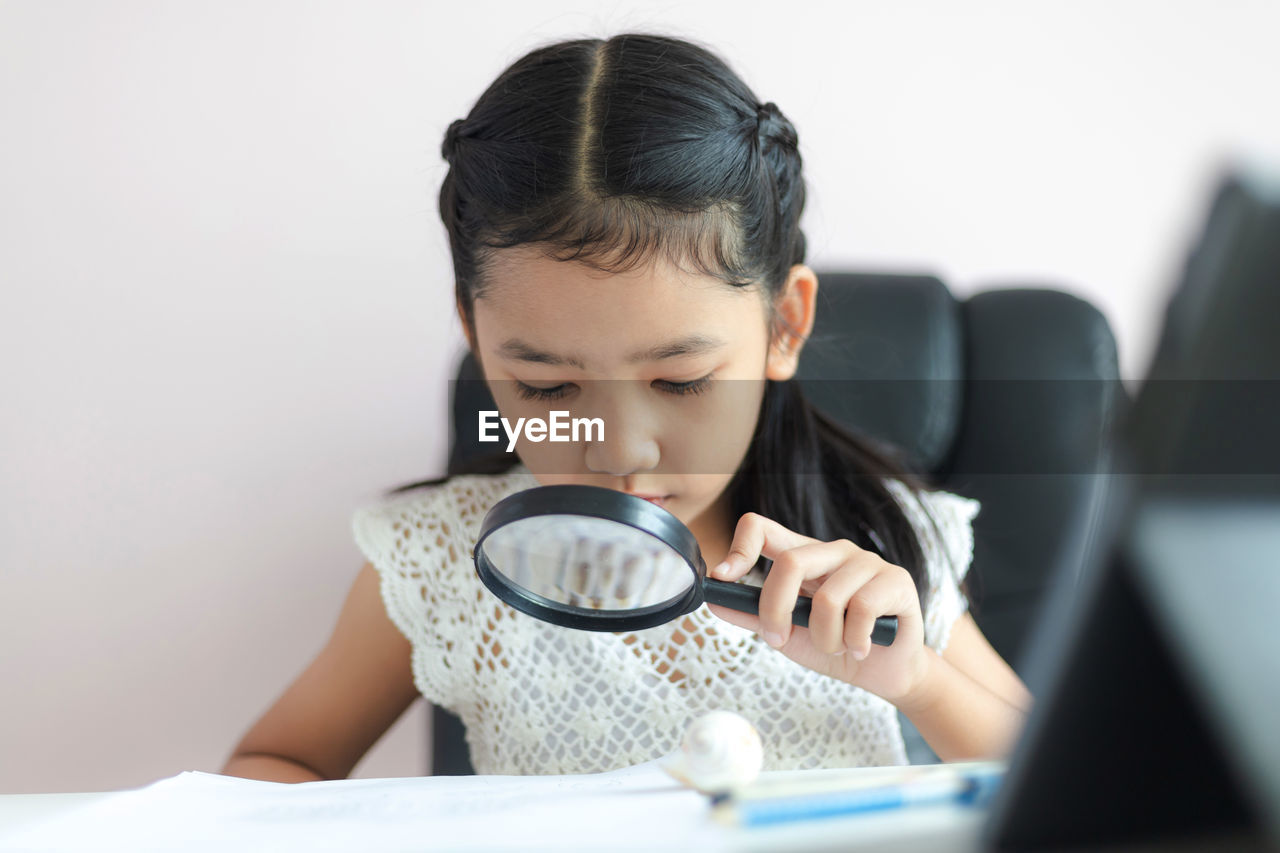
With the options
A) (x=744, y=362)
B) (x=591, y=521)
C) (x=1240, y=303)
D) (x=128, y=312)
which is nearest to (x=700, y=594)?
(x=591, y=521)

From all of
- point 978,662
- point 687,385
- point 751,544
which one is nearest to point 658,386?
point 687,385

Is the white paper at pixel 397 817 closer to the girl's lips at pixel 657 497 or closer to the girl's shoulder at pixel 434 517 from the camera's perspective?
the girl's lips at pixel 657 497

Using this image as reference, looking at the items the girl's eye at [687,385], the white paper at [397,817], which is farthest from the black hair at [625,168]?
the white paper at [397,817]

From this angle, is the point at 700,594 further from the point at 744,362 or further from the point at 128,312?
the point at 128,312

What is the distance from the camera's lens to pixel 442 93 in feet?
4.53

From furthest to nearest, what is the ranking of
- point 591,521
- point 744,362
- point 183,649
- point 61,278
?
point 183,649, point 61,278, point 744,362, point 591,521

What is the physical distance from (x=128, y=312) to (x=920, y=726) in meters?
1.22

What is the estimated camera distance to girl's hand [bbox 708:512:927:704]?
0.79m

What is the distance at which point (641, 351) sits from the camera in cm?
87

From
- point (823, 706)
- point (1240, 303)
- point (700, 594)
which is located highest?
point (1240, 303)

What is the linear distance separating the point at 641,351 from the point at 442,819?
0.44m

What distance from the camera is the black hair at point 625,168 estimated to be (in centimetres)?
89

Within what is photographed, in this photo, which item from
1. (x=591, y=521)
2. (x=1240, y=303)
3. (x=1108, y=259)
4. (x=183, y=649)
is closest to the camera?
(x=1240, y=303)

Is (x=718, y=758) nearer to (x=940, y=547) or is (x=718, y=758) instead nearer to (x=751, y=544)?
(x=751, y=544)
